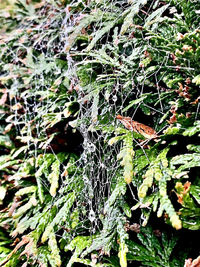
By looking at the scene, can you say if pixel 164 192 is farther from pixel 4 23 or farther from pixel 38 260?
pixel 4 23

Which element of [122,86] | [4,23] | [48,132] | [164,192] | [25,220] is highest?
[4,23]

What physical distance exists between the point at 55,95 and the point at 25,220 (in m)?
0.57

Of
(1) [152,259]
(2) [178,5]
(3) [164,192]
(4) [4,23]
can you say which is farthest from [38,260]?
(4) [4,23]

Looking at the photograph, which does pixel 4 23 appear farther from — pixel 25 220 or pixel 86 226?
pixel 86 226

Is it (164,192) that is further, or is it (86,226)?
(86,226)

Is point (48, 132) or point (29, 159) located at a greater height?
point (48, 132)

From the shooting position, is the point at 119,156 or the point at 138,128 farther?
the point at 138,128

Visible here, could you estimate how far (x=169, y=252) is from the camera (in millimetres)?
896

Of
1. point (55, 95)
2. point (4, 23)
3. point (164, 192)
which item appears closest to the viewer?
point (164, 192)

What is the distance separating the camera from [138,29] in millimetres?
1065

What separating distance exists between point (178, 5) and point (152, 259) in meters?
0.92

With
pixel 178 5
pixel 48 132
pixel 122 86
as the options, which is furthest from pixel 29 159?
pixel 178 5

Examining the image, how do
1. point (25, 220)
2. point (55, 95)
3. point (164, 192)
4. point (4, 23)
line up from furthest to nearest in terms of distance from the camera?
point (4, 23), point (55, 95), point (25, 220), point (164, 192)

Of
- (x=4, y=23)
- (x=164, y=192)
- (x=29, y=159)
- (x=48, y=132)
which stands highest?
(x=4, y=23)
